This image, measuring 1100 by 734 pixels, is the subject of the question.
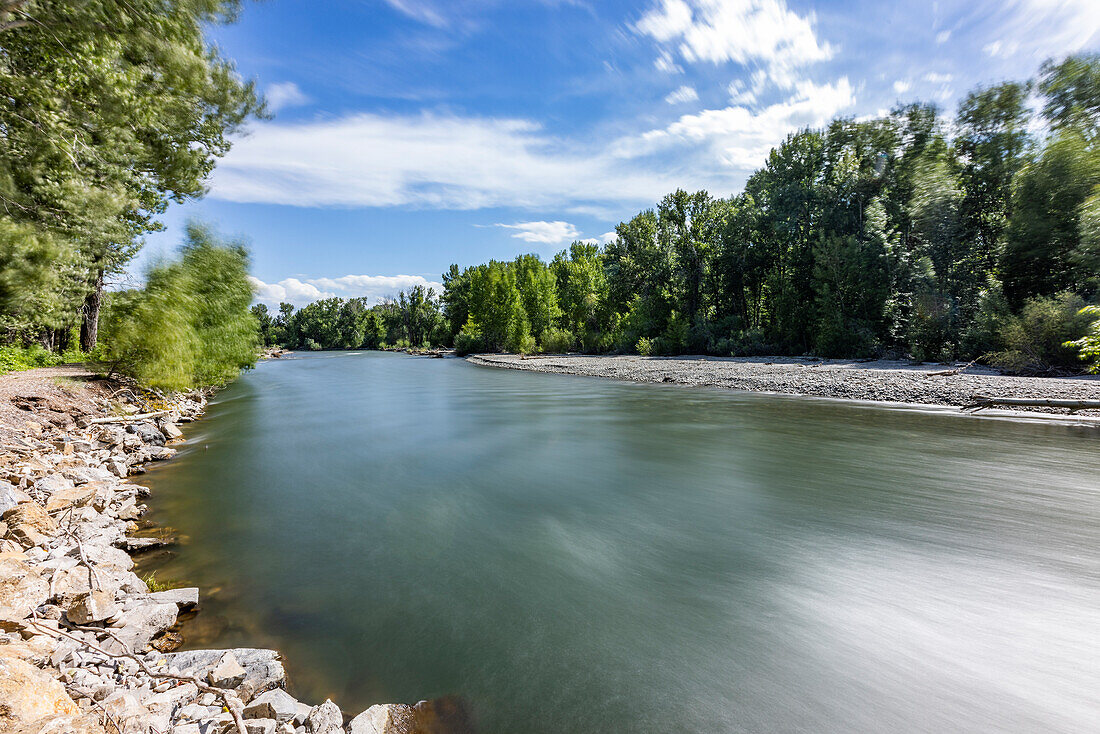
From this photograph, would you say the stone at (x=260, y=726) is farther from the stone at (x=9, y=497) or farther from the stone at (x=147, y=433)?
the stone at (x=147, y=433)

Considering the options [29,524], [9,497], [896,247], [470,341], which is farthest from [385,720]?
[470,341]

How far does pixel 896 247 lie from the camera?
33.5 metres

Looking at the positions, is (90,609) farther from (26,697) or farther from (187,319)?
(187,319)

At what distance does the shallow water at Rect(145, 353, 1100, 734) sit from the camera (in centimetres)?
434

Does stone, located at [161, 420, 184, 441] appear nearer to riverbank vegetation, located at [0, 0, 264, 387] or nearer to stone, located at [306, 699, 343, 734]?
riverbank vegetation, located at [0, 0, 264, 387]

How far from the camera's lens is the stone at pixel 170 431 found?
47.2 feet

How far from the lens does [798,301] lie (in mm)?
38312

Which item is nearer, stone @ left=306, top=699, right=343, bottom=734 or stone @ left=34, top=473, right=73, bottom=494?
stone @ left=306, top=699, right=343, bottom=734

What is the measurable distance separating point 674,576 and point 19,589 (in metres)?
7.41

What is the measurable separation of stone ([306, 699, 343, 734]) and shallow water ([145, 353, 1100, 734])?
60cm

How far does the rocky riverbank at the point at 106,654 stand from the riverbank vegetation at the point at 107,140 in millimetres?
6251

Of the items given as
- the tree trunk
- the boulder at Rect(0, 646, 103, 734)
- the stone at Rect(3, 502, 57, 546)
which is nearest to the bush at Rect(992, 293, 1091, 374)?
the boulder at Rect(0, 646, 103, 734)

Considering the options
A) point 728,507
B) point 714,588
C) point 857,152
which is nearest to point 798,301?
point 857,152

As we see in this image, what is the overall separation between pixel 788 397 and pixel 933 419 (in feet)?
21.6
